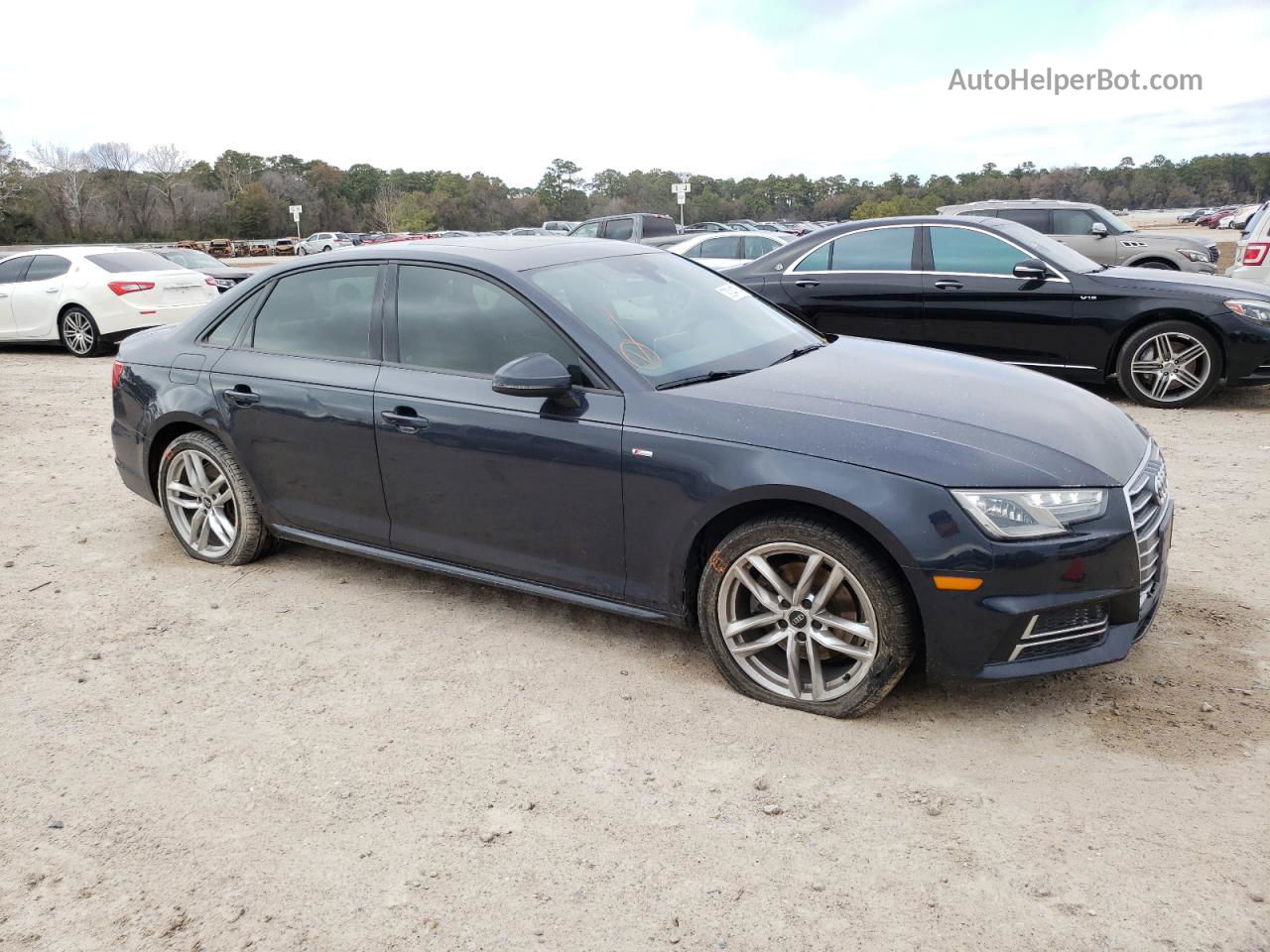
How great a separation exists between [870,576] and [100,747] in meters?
2.67

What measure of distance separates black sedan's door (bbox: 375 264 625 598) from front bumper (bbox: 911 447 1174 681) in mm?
1213

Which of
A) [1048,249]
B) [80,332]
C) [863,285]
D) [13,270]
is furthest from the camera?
[13,270]

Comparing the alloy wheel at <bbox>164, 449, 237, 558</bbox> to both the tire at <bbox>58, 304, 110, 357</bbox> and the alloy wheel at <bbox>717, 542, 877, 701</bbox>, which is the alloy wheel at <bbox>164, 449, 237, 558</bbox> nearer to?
the alloy wheel at <bbox>717, 542, 877, 701</bbox>

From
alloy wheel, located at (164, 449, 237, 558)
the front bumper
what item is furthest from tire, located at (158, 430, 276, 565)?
the front bumper

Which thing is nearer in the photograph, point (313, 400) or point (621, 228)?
point (313, 400)

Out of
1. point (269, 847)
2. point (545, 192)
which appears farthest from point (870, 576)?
point (545, 192)

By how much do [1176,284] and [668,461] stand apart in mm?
6149

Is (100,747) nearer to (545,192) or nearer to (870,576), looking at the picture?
(870,576)

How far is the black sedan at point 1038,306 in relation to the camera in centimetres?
781

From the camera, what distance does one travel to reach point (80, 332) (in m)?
13.3

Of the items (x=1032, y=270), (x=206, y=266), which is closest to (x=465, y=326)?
(x=1032, y=270)

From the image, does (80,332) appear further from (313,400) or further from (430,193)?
(430,193)

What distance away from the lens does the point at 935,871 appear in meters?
2.66

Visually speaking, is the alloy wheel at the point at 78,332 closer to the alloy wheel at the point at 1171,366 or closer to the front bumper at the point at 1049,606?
the alloy wheel at the point at 1171,366
